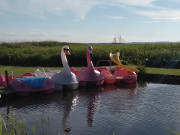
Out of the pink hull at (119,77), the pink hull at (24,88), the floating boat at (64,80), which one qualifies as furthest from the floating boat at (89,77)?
the pink hull at (24,88)

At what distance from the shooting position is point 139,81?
16375 mm

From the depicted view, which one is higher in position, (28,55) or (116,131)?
(28,55)

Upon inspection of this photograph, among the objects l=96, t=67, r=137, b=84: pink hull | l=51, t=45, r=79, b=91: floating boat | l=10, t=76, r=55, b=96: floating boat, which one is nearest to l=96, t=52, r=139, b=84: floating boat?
l=96, t=67, r=137, b=84: pink hull

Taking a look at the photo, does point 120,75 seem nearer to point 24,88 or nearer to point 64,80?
point 64,80

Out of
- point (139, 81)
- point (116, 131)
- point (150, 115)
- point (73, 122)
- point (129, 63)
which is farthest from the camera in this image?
point (129, 63)

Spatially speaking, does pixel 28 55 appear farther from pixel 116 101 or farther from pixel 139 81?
pixel 116 101

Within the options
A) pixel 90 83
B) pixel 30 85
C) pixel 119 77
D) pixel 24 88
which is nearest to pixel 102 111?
pixel 30 85

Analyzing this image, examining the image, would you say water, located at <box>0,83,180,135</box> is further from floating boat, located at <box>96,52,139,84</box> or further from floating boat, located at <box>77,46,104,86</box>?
floating boat, located at <box>96,52,139,84</box>

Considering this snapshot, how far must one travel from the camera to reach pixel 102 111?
934 centimetres

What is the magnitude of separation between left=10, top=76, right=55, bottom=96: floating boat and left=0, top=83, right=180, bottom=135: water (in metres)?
0.30

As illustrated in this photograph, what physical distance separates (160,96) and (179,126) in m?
3.95

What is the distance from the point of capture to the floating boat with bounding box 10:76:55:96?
1164 centimetres

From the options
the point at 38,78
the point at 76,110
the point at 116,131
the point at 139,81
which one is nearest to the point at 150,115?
the point at 116,131

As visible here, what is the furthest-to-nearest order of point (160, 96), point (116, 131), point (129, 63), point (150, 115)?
point (129, 63)
point (160, 96)
point (150, 115)
point (116, 131)
